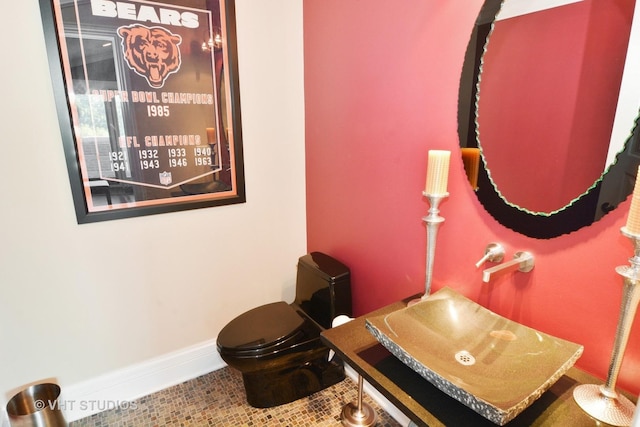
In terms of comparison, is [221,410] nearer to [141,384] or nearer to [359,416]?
[141,384]

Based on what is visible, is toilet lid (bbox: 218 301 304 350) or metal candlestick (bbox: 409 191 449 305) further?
toilet lid (bbox: 218 301 304 350)

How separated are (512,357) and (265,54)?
5.78ft

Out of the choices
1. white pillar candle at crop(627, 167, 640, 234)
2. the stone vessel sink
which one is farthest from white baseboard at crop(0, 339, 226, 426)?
white pillar candle at crop(627, 167, 640, 234)

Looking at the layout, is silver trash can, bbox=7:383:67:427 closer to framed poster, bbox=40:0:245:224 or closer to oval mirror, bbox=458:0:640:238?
framed poster, bbox=40:0:245:224

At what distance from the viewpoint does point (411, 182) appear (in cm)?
140

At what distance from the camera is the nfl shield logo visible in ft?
5.53

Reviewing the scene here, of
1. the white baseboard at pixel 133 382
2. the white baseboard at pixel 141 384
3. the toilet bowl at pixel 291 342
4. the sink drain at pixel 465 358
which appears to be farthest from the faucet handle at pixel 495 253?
the white baseboard at pixel 133 382

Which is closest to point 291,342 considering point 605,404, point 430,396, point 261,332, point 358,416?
point 261,332

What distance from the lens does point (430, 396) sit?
34.3 inches

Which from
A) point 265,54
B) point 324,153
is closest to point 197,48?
point 265,54

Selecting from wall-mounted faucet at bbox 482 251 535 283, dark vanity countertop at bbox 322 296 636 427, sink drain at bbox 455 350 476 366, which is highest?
wall-mounted faucet at bbox 482 251 535 283

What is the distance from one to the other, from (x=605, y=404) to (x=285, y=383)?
4.31ft

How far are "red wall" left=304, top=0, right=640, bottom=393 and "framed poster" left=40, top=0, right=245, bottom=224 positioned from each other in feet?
1.64

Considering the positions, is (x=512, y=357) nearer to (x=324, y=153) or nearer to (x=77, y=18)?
(x=324, y=153)
